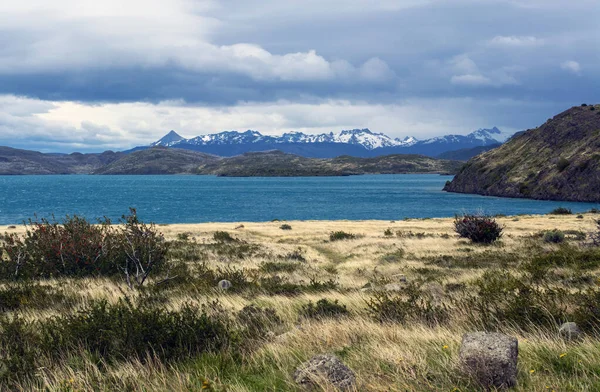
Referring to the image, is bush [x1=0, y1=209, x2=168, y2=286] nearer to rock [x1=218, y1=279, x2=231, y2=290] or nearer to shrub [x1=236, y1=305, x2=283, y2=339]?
rock [x1=218, y1=279, x2=231, y2=290]

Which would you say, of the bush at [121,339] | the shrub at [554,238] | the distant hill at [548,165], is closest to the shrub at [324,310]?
the bush at [121,339]

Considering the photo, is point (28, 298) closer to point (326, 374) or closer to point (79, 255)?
point (79, 255)

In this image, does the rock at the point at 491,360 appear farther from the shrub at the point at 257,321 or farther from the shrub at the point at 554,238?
the shrub at the point at 554,238

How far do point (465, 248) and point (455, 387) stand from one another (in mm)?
26142

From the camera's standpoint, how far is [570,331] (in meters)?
6.72

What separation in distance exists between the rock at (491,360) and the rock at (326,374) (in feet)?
4.17

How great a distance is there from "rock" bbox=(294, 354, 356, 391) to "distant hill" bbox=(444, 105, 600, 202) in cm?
12728

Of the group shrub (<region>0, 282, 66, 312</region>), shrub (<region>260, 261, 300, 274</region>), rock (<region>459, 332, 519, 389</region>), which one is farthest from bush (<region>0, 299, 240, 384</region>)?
shrub (<region>260, 261, 300, 274</region>)

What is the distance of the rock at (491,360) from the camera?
15.9 feet

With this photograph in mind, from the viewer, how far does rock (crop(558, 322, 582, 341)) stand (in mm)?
6680

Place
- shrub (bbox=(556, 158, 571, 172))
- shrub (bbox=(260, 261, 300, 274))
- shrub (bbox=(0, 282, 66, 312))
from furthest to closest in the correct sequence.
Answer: shrub (bbox=(556, 158, 571, 172)), shrub (bbox=(260, 261, 300, 274)), shrub (bbox=(0, 282, 66, 312))

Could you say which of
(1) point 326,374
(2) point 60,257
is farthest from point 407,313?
(2) point 60,257

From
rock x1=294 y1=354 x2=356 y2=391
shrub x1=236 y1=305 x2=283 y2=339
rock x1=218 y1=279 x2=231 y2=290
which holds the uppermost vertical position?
rock x1=294 y1=354 x2=356 y2=391

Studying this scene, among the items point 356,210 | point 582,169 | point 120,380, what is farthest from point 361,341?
point 582,169
